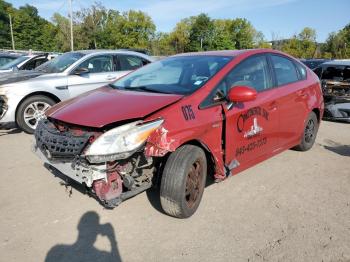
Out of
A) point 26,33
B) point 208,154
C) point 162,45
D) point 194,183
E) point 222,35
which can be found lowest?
point 194,183

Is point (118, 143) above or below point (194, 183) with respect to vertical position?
above

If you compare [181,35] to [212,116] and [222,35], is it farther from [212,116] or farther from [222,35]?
[212,116]

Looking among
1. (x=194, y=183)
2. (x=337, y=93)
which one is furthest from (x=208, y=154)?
(x=337, y=93)

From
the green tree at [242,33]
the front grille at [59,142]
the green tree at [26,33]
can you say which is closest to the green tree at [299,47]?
the green tree at [242,33]

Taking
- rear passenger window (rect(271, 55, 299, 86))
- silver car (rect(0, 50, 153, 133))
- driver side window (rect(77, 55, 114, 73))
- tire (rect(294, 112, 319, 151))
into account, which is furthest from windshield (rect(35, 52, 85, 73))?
tire (rect(294, 112, 319, 151))

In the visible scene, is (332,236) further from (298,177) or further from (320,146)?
(320,146)

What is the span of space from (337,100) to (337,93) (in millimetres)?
188

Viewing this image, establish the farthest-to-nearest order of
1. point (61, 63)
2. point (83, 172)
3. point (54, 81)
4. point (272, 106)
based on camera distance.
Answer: point (61, 63)
point (54, 81)
point (272, 106)
point (83, 172)

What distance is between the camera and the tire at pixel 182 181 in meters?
3.34

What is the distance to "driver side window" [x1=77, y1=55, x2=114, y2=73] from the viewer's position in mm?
7863

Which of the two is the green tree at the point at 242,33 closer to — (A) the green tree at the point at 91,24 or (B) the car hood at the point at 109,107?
(A) the green tree at the point at 91,24

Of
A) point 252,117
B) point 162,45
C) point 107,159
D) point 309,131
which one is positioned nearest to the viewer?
point 107,159

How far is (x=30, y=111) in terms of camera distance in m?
7.00

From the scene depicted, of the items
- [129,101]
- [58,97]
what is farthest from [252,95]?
[58,97]
